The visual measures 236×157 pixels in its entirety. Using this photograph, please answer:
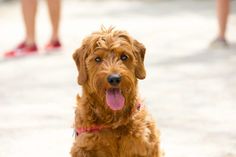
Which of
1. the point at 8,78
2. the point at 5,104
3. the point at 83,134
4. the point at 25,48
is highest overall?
the point at 25,48

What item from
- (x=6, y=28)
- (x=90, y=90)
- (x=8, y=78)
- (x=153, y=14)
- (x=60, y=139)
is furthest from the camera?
(x=153, y=14)

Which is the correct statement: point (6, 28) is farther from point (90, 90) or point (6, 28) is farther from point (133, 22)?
point (90, 90)

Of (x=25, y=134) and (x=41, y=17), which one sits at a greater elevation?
(x=41, y=17)

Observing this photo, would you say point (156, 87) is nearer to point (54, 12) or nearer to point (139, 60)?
point (54, 12)

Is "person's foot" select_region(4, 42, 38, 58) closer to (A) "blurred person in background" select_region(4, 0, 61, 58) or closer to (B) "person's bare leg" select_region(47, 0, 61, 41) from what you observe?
(A) "blurred person in background" select_region(4, 0, 61, 58)

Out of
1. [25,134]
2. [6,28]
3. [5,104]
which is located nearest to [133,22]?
[6,28]

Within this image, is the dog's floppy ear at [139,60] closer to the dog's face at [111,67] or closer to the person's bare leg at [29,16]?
the dog's face at [111,67]

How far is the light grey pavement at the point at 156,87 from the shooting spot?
5.77m

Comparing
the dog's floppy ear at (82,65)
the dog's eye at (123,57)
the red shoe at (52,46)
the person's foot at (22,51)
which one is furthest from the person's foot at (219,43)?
the dog's eye at (123,57)

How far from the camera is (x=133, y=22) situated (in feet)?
38.8

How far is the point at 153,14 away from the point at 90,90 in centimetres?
819

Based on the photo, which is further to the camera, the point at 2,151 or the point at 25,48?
the point at 25,48

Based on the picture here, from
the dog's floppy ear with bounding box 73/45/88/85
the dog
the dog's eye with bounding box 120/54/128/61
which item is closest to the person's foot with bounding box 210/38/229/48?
the dog

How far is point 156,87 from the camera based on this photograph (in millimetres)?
7492
